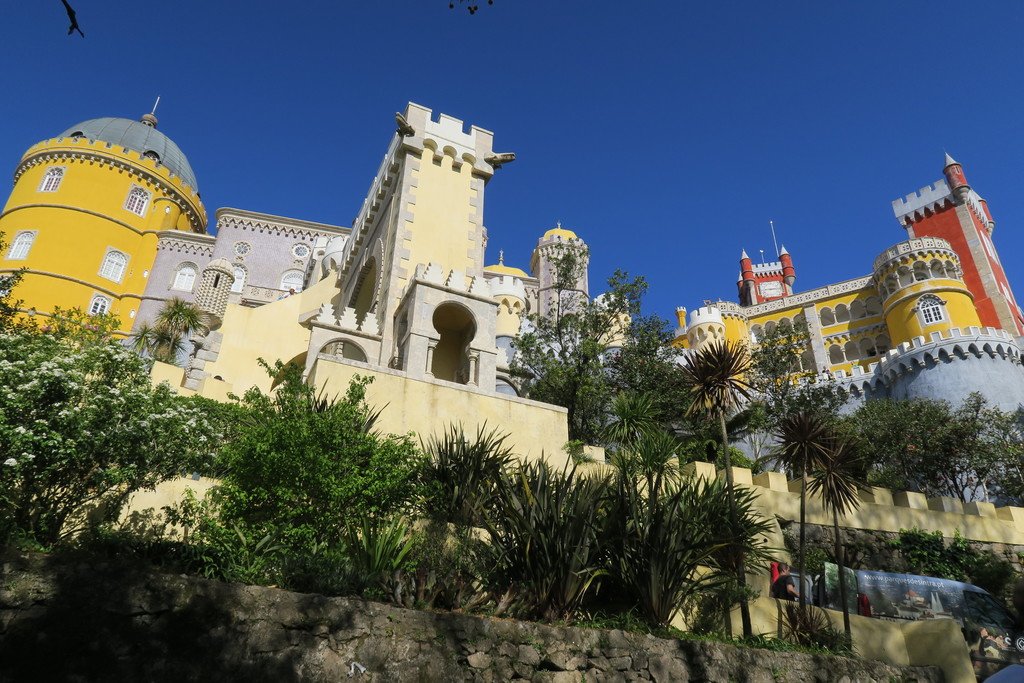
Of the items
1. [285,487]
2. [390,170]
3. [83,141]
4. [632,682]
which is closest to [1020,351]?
[390,170]

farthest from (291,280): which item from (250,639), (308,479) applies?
(250,639)

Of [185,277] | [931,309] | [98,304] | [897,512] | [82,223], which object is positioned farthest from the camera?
[931,309]

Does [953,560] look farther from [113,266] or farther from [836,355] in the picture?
[113,266]

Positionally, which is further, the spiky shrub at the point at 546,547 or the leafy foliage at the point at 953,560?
the leafy foliage at the point at 953,560

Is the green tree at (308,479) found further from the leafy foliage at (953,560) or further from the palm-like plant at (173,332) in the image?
the palm-like plant at (173,332)

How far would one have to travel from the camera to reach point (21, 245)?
1480 inches

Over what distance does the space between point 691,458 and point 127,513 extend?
13722 millimetres

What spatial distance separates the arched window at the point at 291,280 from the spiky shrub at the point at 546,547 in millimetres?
36147

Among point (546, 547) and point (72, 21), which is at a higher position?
point (72, 21)

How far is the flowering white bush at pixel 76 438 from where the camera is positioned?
875cm

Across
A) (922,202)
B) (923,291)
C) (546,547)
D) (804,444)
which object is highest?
(922,202)

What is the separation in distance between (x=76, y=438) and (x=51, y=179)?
3950 centimetres

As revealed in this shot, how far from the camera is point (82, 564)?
608 cm

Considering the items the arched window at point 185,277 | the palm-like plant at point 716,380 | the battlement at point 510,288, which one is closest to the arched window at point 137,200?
the arched window at point 185,277
